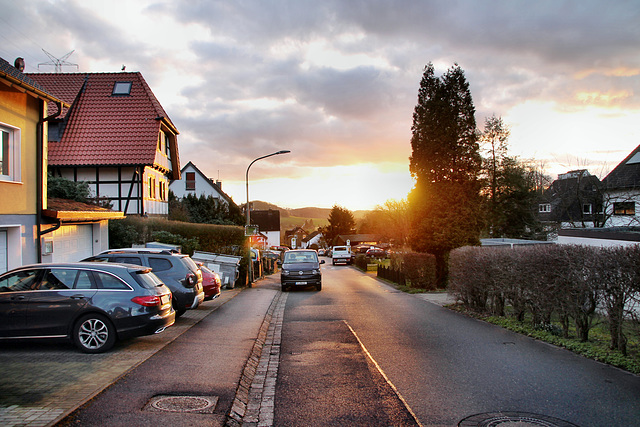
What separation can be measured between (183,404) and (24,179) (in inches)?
363

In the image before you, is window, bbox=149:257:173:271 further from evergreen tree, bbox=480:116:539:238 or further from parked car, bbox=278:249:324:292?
evergreen tree, bbox=480:116:539:238

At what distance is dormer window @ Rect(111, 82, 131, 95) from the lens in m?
28.1

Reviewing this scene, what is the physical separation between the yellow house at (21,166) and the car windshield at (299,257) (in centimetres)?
1293

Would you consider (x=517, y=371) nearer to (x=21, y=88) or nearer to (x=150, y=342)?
(x=150, y=342)

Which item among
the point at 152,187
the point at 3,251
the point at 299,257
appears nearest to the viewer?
the point at 3,251

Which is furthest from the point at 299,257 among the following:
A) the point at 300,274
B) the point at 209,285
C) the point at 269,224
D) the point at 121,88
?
the point at 269,224

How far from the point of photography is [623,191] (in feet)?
95.4

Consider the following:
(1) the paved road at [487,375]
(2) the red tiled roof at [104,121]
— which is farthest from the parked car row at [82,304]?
(2) the red tiled roof at [104,121]

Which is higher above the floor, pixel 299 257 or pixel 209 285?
pixel 299 257

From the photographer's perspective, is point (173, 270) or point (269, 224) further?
point (269, 224)

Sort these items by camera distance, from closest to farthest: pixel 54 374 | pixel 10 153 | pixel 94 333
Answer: pixel 54 374 → pixel 94 333 → pixel 10 153

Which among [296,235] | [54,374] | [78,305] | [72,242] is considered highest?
[296,235]

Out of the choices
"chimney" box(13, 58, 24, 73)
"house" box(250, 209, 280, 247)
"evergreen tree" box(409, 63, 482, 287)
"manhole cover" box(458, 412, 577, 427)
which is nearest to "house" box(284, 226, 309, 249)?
"house" box(250, 209, 280, 247)

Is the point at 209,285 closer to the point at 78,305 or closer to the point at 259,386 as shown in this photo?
the point at 78,305
